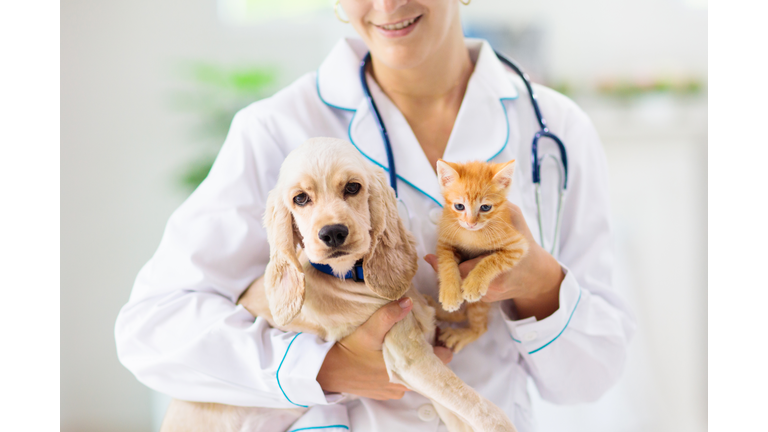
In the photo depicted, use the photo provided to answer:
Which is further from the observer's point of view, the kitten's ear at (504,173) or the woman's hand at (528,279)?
the woman's hand at (528,279)

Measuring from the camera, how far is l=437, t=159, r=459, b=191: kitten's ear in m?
1.13

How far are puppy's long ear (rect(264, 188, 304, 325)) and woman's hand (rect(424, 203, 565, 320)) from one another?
0.37 meters

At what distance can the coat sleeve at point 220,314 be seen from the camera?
4.18 feet

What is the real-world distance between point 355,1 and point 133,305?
1.03m

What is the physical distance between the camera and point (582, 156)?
63.7 inches

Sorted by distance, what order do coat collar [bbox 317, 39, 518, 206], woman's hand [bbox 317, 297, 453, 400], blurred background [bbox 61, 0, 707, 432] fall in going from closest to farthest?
1. woman's hand [bbox 317, 297, 453, 400]
2. coat collar [bbox 317, 39, 518, 206]
3. blurred background [bbox 61, 0, 707, 432]

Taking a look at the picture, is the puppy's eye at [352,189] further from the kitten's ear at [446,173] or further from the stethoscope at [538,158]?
the stethoscope at [538,158]

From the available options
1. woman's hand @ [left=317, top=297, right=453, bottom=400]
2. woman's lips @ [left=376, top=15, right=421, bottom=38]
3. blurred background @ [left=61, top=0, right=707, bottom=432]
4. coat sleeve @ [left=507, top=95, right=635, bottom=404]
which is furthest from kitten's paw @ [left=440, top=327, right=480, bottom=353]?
blurred background @ [left=61, top=0, right=707, bottom=432]

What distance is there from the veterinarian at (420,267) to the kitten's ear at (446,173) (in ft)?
0.70

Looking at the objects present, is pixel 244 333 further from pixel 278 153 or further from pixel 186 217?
pixel 278 153

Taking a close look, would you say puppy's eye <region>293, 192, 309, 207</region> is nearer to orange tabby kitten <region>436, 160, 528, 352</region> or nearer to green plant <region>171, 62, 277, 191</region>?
orange tabby kitten <region>436, 160, 528, 352</region>

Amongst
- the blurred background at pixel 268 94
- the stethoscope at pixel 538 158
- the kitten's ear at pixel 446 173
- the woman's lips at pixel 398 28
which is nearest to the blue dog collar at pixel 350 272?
the kitten's ear at pixel 446 173

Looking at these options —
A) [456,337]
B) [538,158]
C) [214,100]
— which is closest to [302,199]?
[456,337]
